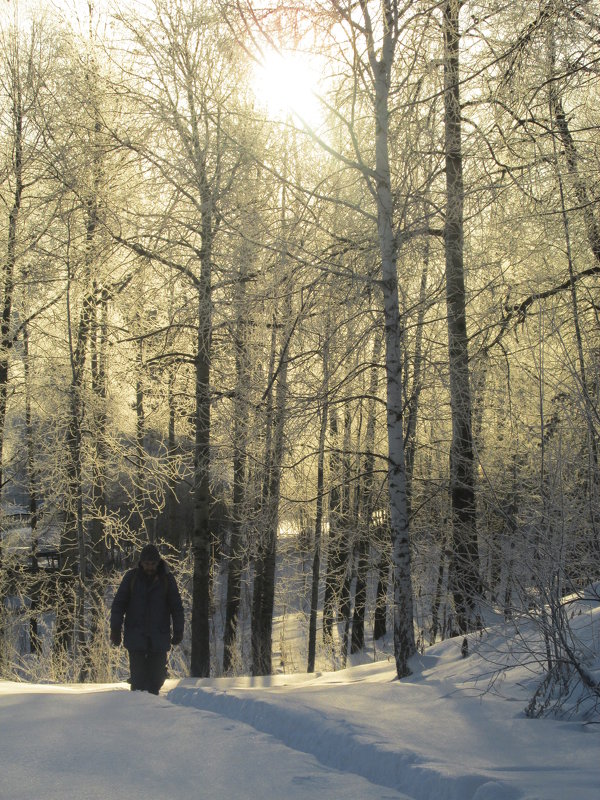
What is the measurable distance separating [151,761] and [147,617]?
10.2 feet

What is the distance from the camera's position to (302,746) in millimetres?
3260

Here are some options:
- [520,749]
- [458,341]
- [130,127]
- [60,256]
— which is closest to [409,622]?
[520,749]

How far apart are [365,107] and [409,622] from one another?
4.99 m

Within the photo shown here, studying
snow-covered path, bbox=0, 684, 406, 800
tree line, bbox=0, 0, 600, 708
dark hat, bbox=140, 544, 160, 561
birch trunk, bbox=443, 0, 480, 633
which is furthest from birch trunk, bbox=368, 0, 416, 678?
snow-covered path, bbox=0, 684, 406, 800

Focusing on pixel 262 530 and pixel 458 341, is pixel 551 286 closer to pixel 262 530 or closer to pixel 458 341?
pixel 458 341

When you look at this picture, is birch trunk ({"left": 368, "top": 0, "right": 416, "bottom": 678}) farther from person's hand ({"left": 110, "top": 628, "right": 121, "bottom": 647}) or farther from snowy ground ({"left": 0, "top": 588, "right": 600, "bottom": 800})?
person's hand ({"left": 110, "top": 628, "right": 121, "bottom": 647})

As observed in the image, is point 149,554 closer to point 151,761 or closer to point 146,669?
point 146,669

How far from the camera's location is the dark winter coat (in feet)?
19.4

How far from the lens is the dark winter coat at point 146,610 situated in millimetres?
5898

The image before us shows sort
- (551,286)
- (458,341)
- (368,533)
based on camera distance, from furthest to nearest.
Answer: (368,533) < (551,286) < (458,341)

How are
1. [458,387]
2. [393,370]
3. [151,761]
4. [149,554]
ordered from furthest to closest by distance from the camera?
[458,387], [393,370], [149,554], [151,761]

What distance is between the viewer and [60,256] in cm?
1280

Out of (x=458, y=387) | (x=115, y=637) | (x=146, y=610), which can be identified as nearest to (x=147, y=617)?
(x=146, y=610)

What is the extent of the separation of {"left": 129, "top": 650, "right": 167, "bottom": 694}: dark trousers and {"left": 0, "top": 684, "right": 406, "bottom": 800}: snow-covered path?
209 centimetres
